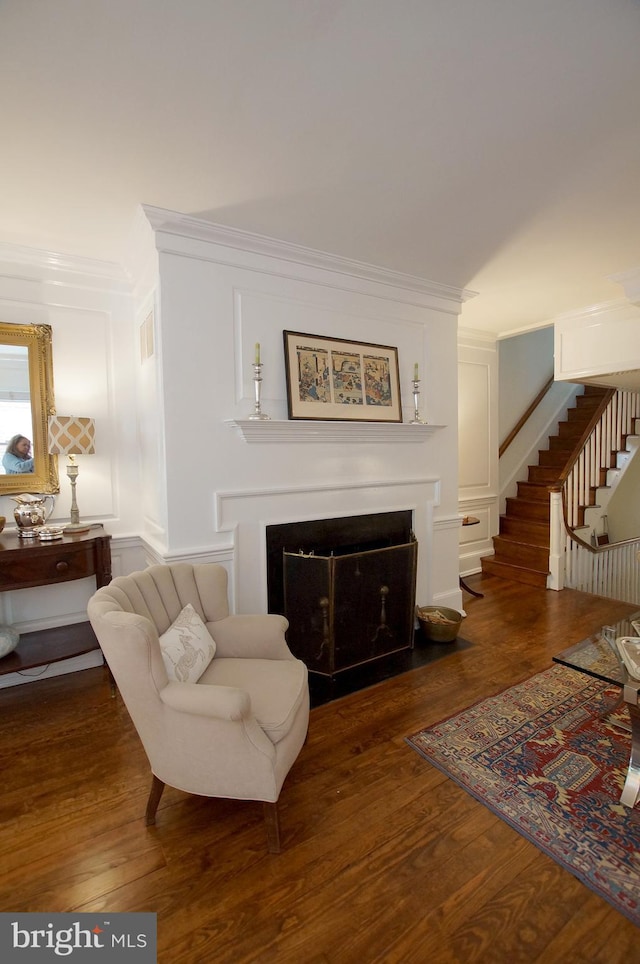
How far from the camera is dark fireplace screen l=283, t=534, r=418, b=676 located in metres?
2.74

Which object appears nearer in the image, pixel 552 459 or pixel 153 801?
pixel 153 801

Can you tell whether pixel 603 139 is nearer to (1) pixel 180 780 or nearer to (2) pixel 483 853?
(2) pixel 483 853

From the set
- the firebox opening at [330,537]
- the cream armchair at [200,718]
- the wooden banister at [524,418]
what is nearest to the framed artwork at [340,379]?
the firebox opening at [330,537]

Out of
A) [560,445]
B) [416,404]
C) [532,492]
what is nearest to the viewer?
[416,404]

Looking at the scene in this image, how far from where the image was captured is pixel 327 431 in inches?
115

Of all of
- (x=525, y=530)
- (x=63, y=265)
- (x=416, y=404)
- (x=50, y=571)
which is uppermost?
(x=63, y=265)

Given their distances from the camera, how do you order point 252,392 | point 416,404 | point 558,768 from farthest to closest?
1. point 416,404
2. point 252,392
3. point 558,768

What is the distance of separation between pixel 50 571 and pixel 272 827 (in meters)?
1.73

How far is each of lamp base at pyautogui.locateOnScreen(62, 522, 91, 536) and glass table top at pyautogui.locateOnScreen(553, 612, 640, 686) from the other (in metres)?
2.65

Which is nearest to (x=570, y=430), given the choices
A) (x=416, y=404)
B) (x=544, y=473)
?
(x=544, y=473)

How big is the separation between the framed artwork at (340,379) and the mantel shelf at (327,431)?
0.07m

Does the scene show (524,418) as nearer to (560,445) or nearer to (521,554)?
(560,445)

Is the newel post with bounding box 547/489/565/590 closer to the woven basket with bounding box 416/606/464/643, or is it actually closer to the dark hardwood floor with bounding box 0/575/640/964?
the woven basket with bounding box 416/606/464/643

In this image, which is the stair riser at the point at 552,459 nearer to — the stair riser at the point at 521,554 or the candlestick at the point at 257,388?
the stair riser at the point at 521,554
